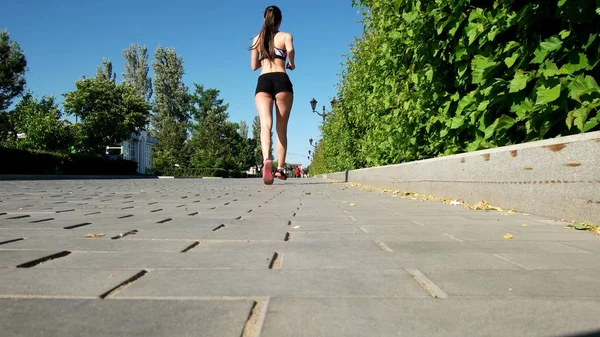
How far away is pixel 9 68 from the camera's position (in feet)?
116

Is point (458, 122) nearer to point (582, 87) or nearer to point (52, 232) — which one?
point (582, 87)

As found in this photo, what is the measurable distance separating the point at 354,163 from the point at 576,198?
1508 centimetres

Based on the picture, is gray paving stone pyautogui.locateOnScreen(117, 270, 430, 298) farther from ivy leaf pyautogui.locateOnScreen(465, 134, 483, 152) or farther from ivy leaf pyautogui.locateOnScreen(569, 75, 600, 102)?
ivy leaf pyautogui.locateOnScreen(465, 134, 483, 152)

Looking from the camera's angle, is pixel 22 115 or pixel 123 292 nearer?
pixel 123 292

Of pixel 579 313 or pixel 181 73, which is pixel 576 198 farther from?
pixel 181 73

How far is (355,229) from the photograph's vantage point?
345 centimetres

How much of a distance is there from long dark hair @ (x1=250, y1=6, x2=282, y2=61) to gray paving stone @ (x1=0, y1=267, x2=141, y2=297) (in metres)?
6.21

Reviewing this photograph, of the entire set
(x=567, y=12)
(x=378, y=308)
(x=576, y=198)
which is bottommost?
(x=378, y=308)

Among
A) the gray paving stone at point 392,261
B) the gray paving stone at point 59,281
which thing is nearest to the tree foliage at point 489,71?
the gray paving stone at point 392,261

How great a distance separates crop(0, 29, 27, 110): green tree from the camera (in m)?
35.2

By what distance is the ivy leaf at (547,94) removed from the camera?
369 cm

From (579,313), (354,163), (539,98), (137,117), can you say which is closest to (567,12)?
(539,98)

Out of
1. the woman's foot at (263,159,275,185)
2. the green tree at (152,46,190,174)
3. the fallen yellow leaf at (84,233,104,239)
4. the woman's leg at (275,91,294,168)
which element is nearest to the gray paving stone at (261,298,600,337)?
the fallen yellow leaf at (84,233,104,239)

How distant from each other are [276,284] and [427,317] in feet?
2.02
